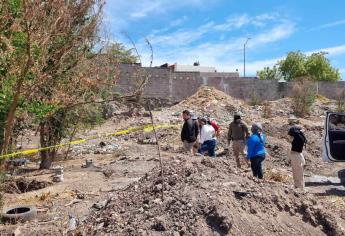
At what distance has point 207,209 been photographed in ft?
18.4

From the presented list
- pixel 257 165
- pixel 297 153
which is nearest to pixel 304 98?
pixel 297 153

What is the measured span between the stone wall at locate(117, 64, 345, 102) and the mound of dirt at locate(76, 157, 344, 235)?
78.4 feet

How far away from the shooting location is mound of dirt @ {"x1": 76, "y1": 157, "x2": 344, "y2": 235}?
542 centimetres

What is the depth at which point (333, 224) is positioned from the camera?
6348 millimetres

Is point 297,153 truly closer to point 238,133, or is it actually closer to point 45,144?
point 238,133

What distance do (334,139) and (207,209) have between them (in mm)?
6541

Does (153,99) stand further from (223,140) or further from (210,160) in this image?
(210,160)

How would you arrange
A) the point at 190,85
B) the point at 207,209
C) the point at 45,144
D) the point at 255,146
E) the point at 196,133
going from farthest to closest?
the point at 190,85
the point at 45,144
the point at 196,133
the point at 255,146
the point at 207,209

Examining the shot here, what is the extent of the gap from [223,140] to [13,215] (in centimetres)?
1107

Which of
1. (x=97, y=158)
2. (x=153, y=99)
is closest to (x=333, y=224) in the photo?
(x=97, y=158)

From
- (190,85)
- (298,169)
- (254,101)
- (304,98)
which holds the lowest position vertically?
(298,169)

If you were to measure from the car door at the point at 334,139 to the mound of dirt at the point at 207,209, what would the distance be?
434 cm

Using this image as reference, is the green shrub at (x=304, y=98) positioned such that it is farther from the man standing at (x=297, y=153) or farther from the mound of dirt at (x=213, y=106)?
the man standing at (x=297, y=153)

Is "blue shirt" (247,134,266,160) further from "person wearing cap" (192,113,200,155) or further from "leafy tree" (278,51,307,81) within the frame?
"leafy tree" (278,51,307,81)
